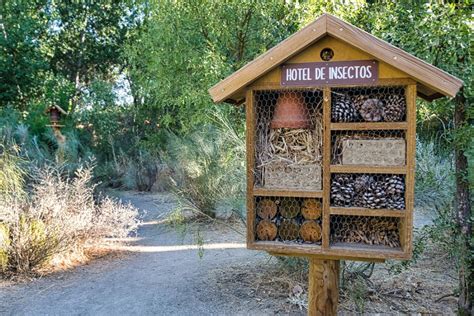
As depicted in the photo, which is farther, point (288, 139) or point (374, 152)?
point (288, 139)

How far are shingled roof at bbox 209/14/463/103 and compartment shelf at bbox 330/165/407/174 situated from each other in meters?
0.44

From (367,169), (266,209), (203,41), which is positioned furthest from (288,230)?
(203,41)

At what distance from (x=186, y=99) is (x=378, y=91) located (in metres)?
5.98

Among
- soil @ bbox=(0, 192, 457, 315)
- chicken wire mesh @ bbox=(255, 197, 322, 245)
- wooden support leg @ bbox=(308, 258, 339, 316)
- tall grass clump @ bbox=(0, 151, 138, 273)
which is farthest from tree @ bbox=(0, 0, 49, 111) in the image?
wooden support leg @ bbox=(308, 258, 339, 316)

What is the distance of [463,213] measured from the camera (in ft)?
10.6

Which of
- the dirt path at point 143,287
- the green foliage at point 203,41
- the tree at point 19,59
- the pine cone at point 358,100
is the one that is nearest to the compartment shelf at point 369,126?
the pine cone at point 358,100

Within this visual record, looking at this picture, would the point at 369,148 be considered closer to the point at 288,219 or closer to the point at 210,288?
the point at 288,219

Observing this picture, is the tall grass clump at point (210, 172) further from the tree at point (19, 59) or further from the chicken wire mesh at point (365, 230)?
the tree at point (19, 59)

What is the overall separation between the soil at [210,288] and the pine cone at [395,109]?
6.11 feet

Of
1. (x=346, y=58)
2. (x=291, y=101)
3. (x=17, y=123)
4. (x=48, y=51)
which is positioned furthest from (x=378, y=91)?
(x=48, y=51)

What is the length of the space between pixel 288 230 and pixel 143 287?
2.52 metres

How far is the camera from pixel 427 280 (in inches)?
173

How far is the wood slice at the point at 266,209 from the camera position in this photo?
2482mm

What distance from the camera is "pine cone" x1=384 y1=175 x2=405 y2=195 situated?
88.2 inches
